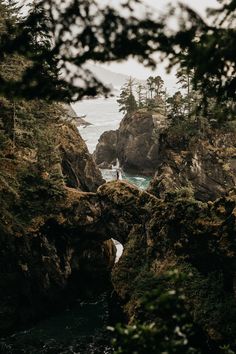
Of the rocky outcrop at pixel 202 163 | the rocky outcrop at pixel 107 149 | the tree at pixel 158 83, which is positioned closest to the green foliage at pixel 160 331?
the rocky outcrop at pixel 202 163

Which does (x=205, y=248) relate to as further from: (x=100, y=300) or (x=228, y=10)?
(x=228, y=10)

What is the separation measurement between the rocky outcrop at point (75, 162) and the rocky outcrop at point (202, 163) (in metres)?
7.40

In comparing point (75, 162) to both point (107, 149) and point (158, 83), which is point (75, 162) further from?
point (158, 83)

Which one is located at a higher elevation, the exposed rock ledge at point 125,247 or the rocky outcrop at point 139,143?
the rocky outcrop at point 139,143

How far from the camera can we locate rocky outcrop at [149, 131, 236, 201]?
4306 cm

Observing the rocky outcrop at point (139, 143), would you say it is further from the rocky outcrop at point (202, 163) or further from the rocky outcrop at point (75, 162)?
the rocky outcrop at point (75, 162)

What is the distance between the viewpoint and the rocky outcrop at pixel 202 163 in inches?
1695

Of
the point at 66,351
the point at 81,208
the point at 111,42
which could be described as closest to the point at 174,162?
the point at 81,208

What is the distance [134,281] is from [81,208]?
260 inches

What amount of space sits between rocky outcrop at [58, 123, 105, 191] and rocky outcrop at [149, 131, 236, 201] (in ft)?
24.3

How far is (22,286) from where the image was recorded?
23984mm

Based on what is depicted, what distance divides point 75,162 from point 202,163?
46.7 ft

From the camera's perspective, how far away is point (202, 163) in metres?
43.6

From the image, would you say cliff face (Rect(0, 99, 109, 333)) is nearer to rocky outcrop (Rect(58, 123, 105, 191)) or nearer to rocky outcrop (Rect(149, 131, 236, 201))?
rocky outcrop (Rect(58, 123, 105, 191))
